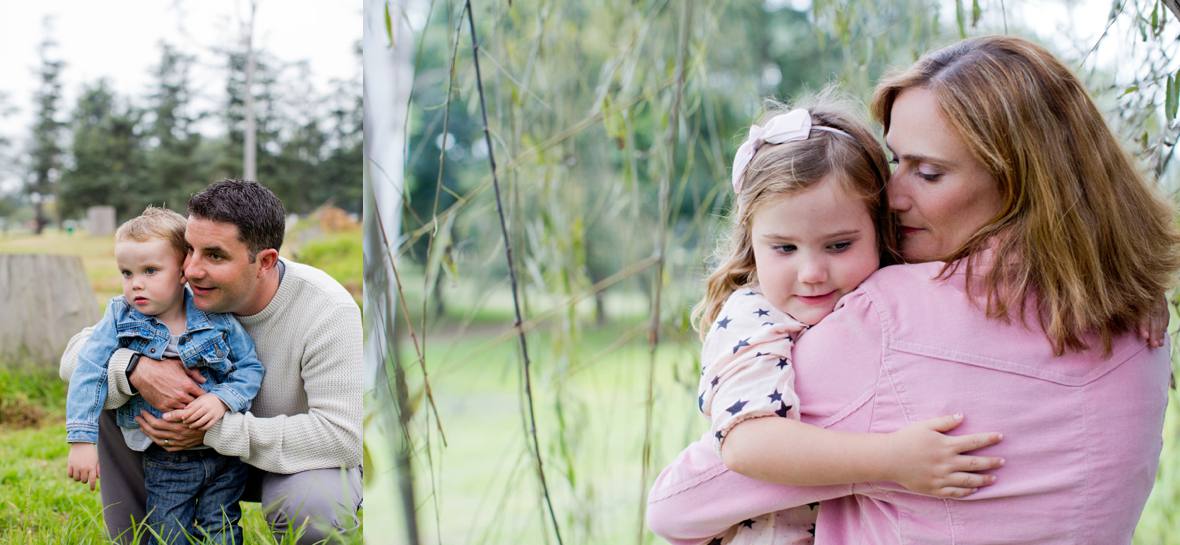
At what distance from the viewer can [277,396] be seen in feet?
5.86

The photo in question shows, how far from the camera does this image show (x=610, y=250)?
381 centimetres

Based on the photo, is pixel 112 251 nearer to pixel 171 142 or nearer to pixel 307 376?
pixel 171 142

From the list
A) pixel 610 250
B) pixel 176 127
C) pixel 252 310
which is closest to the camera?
pixel 252 310

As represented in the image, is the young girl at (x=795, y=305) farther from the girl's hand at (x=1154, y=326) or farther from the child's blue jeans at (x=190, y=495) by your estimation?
the child's blue jeans at (x=190, y=495)

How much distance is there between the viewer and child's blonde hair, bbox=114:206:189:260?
165 centimetres

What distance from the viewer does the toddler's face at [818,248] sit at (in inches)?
48.8

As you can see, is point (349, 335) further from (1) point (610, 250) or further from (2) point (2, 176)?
(1) point (610, 250)

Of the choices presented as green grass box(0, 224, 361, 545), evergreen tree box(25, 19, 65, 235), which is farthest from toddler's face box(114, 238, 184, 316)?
evergreen tree box(25, 19, 65, 235)

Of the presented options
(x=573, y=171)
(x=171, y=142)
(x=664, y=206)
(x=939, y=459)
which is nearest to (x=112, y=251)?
(x=171, y=142)

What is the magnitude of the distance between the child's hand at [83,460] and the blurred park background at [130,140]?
1.19ft

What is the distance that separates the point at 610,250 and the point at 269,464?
2177 millimetres

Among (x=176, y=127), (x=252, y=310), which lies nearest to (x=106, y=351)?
(x=252, y=310)

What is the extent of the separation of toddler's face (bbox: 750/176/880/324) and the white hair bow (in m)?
0.09

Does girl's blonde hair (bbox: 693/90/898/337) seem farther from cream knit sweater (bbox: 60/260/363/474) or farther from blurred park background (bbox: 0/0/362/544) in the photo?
blurred park background (bbox: 0/0/362/544)
